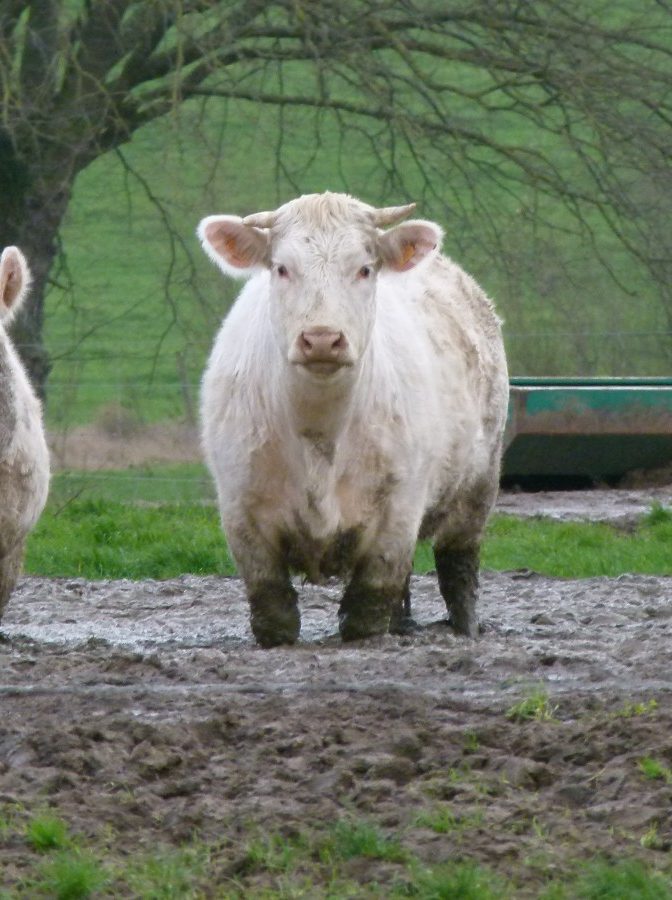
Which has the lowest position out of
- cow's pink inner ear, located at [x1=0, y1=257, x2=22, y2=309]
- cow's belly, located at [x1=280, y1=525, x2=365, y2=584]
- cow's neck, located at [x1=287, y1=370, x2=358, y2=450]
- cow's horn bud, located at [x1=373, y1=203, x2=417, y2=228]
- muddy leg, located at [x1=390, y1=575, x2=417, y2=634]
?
→ muddy leg, located at [x1=390, y1=575, x2=417, y2=634]

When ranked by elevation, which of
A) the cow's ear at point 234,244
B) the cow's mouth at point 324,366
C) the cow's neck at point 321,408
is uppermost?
the cow's ear at point 234,244

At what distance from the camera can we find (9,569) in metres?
7.89

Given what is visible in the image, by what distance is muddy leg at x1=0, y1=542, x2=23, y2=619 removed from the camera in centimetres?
780

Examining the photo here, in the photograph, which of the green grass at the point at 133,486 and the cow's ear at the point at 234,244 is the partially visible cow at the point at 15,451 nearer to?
the cow's ear at the point at 234,244

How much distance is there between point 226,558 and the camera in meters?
11.4

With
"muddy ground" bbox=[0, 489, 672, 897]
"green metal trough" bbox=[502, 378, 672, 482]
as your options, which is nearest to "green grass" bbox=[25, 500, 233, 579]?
"green metal trough" bbox=[502, 378, 672, 482]

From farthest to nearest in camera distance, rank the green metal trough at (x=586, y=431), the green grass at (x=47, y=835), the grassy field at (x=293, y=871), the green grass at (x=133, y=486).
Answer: the green grass at (x=133, y=486) → the green metal trough at (x=586, y=431) → the green grass at (x=47, y=835) → the grassy field at (x=293, y=871)

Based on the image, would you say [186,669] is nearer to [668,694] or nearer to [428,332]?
[668,694]

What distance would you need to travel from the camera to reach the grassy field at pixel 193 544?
11242 mm

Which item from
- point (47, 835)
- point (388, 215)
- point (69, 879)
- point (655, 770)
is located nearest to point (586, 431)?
point (388, 215)

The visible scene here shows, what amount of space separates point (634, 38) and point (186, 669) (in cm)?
1005

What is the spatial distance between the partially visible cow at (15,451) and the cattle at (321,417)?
31.3 inches

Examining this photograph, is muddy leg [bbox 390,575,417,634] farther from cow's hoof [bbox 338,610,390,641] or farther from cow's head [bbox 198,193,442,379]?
cow's head [bbox 198,193,442,379]

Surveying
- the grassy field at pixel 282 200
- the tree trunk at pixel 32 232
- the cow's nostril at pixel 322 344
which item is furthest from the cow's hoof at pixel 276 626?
the tree trunk at pixel 32 232
